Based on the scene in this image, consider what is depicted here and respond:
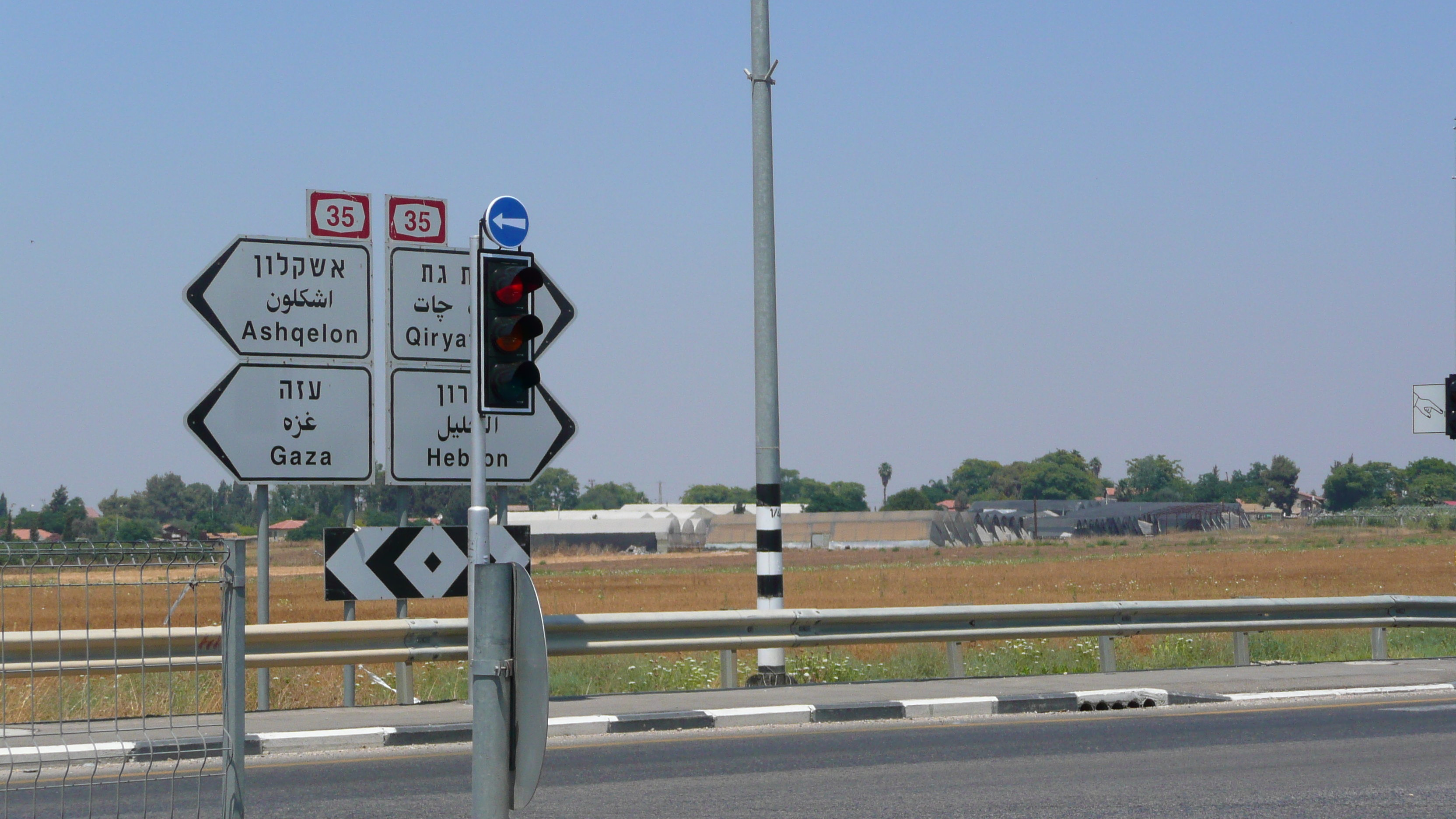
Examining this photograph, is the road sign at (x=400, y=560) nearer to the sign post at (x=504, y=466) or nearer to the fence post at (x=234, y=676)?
the sign post at (x=504, y=466)

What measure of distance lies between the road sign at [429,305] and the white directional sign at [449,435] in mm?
182

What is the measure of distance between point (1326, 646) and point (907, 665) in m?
6.14

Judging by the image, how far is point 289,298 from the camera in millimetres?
11758

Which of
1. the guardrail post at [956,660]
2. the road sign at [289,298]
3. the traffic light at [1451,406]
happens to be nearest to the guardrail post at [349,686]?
the road sign at [289,298]

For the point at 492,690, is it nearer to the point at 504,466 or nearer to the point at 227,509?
the point at 504,466

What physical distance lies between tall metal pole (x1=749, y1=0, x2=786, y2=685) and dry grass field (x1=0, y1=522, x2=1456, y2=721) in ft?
7.30

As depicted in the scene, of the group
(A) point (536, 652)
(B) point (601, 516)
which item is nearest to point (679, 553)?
(B) point (601, 516)

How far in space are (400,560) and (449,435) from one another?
1.20 meters

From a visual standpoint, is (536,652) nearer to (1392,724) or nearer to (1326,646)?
(1392,724)

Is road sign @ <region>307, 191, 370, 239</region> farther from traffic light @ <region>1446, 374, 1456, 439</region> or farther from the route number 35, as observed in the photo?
traffic light @ <region>1446, 374, 1456, 439</region>

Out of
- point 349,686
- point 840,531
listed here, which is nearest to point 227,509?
point 349,686

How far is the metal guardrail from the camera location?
9336 millimetres

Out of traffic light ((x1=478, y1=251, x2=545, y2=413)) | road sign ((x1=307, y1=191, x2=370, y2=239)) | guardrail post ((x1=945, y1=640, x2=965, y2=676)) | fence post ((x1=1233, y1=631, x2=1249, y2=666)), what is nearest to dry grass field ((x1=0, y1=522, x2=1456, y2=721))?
guardrail post ((x1=945, y1=640, x2=965, y2=676))

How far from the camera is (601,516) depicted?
395 ft
